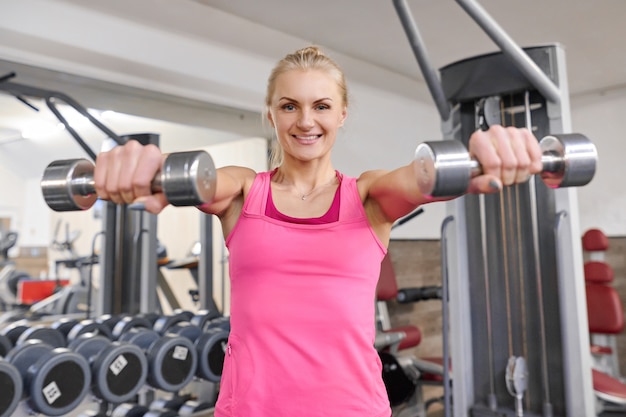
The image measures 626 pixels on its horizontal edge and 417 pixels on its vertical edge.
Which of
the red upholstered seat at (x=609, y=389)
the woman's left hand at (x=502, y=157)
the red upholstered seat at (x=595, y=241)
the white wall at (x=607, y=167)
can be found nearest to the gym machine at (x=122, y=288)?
the woman's left hand at (x=502, y=157)

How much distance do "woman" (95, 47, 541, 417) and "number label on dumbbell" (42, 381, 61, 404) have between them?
1.35 m

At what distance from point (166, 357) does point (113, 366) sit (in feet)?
0.79

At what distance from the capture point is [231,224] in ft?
2.96

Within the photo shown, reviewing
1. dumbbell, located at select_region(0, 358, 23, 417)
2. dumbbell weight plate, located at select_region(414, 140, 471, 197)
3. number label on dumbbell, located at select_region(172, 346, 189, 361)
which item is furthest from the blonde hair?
number label on dumbbell, located at select_region(172, 346, 189, 361)

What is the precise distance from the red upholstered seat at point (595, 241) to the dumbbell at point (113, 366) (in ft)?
9.27

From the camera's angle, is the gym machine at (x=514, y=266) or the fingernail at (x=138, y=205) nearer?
the fingernail at (x=138, y=205)

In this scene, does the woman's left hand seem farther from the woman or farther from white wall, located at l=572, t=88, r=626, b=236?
white wall, located at l=572, t=88, r=626, b=236

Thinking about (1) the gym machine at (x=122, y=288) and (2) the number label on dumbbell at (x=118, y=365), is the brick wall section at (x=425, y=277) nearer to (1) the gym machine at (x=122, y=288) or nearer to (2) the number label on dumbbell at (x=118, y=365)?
(1) the gym machine at (x=122, y=288)

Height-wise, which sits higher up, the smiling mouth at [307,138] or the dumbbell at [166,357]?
the smiling mouth at [307,138]

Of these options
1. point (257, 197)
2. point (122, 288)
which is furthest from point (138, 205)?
point (122, 288)

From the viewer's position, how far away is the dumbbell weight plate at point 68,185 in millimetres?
672

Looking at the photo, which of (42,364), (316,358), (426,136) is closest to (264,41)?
(426,136)

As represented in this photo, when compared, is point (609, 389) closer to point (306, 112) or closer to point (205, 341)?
point (205, 341)

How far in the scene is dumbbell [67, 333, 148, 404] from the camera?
6.77ft
